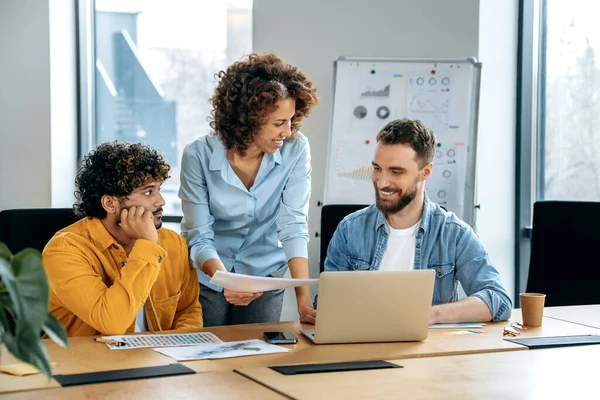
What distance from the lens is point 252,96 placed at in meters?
2.50

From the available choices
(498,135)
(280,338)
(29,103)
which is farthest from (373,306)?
(29,103)

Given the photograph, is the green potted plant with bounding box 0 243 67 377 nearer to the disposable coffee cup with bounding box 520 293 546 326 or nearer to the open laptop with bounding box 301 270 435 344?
the open laptop with bounding box 301 270 435 344

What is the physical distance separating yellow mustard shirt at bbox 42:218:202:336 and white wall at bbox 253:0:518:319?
6.07 feet

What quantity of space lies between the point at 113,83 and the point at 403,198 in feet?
10.0

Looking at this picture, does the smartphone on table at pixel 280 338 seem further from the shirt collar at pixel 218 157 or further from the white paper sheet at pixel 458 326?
the shirt collar at pixel 218 157

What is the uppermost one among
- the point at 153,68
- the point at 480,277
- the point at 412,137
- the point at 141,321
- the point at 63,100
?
the point at 153,68

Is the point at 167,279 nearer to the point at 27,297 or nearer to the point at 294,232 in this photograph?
the point at 294,232

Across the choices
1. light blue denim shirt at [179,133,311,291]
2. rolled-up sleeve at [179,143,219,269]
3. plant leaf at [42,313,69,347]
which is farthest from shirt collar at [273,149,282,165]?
plant leaf at [42,313,69,347]

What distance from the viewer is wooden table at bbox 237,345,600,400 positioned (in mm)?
1443

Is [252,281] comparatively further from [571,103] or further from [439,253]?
[571,103]

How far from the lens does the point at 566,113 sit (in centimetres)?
411

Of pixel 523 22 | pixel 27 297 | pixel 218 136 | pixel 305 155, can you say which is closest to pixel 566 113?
pixel 523 22

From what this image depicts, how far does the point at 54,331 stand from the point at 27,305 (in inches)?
3.9

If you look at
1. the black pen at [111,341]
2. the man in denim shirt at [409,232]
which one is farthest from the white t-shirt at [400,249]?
the black pen at [111,341]
